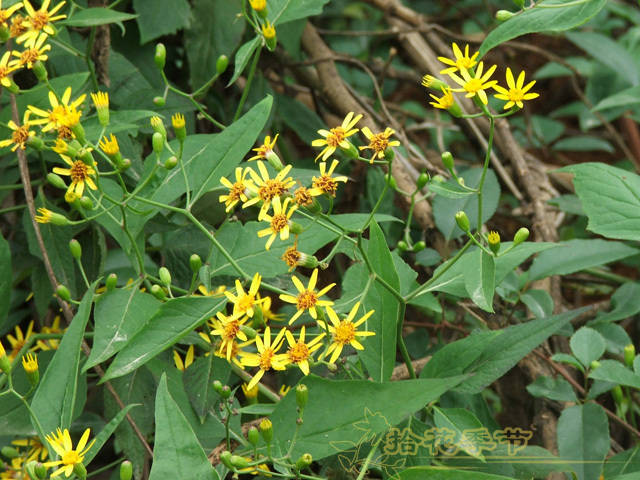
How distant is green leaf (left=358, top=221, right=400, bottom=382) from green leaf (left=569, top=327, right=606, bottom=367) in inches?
12.5

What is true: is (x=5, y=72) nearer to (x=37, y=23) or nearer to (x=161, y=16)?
(x=37, y=23)

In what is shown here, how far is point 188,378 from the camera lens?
98 centimetres

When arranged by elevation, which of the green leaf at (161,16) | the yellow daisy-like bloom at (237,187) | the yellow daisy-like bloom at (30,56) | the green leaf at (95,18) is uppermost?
the green leaf at (95,18)

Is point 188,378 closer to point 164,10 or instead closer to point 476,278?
point 476,278

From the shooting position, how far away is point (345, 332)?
0.85 metres

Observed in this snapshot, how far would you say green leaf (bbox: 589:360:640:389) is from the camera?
969 millimetres

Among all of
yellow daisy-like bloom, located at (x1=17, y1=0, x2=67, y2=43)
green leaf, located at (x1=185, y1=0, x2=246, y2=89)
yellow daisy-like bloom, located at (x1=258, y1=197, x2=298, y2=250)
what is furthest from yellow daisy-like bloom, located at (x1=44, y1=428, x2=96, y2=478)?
green leaf, located at (x1=185, y1=0, x2=246, y2=89)

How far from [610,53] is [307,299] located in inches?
52.0

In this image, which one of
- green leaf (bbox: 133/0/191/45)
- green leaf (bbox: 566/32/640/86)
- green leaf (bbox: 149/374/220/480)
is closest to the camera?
green leaf (bbox: 149/374/220/480)

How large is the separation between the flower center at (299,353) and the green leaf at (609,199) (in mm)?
431

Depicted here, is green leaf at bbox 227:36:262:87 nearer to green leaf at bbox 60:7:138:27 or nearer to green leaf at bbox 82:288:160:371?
green leaf at bbox 60:7:138:27

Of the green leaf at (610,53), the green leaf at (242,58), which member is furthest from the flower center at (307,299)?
the green leaf at (610,53)

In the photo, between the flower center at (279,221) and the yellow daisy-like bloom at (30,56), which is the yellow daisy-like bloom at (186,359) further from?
the yellow daisy-like bloom at (30,56)

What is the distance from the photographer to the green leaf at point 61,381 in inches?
33.7
